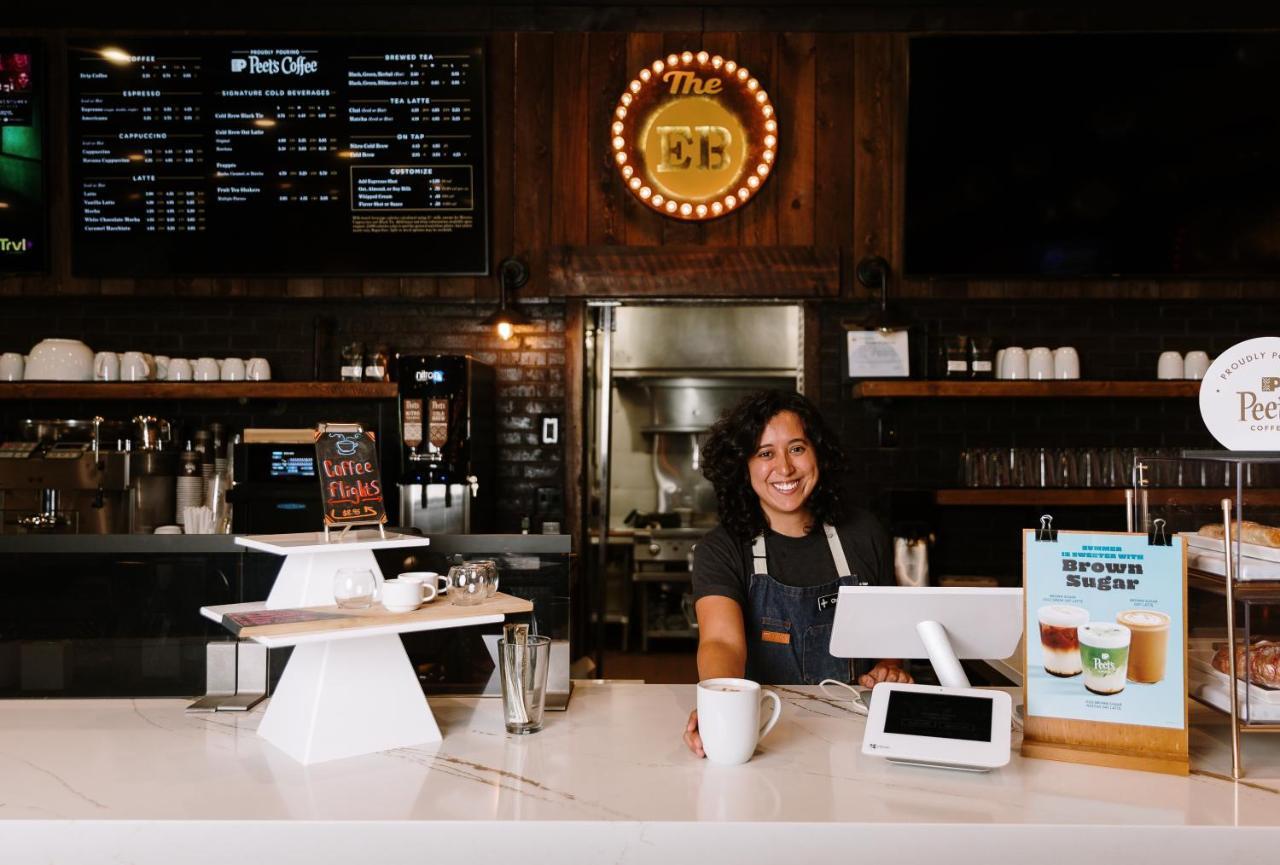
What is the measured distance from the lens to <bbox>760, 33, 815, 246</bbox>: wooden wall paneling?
14.7 feet

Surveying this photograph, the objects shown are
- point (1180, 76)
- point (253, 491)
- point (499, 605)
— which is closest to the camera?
point (499, 605)

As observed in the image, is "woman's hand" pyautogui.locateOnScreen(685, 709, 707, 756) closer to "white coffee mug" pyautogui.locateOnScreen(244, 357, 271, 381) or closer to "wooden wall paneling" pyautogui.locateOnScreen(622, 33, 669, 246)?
"wooden wall paneling" pyautogui.locateOnScreen(622, 33, 669, 246)

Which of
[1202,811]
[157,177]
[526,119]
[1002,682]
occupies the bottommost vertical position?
[1002,682]

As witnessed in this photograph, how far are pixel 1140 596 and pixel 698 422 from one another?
4630 mm

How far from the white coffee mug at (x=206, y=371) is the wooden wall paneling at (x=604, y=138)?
178 centimetres

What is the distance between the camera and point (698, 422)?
6.10m

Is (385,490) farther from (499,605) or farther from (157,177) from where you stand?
(499,605)

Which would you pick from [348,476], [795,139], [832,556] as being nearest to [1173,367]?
[795,139]

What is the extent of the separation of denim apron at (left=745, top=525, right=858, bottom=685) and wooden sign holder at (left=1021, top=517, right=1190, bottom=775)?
775 millimetres

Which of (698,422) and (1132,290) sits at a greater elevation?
(1132,290)

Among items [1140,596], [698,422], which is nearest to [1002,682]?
[1140,596]

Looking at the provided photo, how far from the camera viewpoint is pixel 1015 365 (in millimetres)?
4223

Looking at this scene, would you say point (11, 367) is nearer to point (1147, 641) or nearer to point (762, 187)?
point (762, 187)

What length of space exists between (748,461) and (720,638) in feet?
1.53
